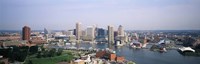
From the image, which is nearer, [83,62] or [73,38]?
[83,62]

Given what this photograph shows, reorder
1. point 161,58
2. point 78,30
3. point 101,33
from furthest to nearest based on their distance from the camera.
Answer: point 101,33, point 78,30, point 161,58

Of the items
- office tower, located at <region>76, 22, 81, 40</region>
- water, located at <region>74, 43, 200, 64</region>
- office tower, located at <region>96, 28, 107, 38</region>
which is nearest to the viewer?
water, located at <region>74, 43, 200, 64</region>

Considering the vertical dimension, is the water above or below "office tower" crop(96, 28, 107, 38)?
below

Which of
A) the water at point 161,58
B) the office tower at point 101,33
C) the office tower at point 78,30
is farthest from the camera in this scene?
the office tower at point 101,33

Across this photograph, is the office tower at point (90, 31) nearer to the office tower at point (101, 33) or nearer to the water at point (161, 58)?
the office tower at point (101, 33)

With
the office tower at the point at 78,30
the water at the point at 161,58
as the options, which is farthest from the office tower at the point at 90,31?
the water at the point at 161,58

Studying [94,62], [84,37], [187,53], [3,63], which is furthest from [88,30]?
[3,63]

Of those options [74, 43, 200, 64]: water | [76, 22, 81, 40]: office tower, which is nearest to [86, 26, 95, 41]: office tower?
[76, 22, 81, 40]: office tower

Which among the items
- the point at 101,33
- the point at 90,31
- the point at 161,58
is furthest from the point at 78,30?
the point at 161,58

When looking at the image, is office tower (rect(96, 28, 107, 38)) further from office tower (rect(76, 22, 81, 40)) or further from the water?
the water

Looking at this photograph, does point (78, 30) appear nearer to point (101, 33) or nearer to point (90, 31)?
point (90, 31)

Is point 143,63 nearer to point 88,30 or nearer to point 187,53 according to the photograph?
point 187,53
